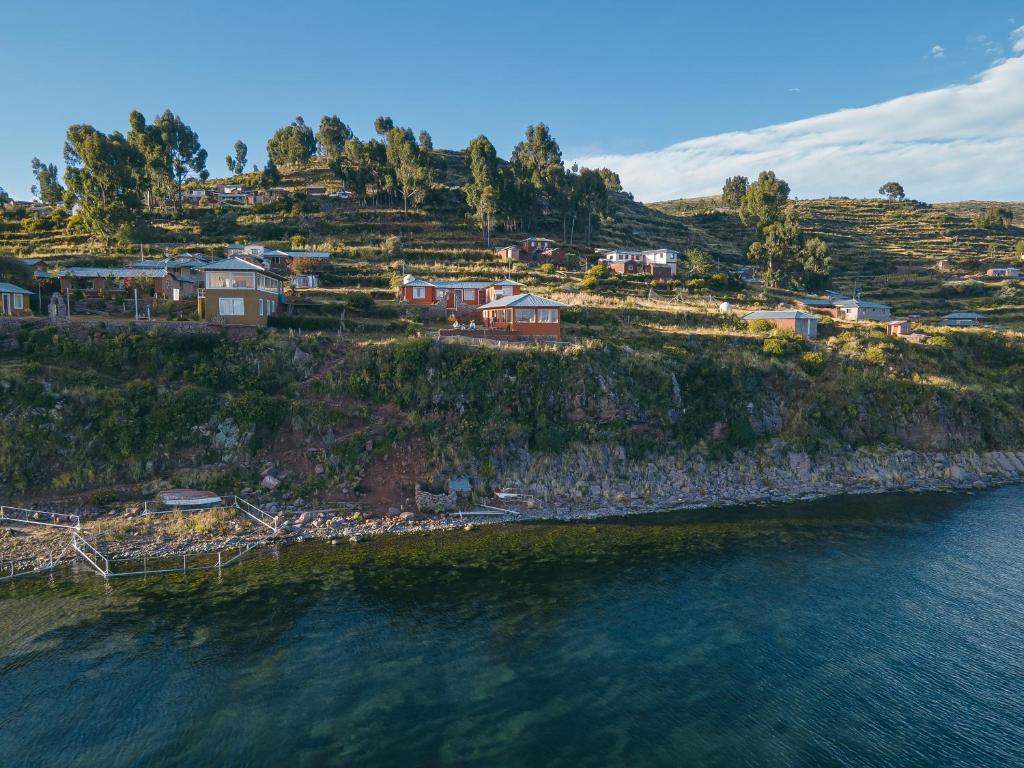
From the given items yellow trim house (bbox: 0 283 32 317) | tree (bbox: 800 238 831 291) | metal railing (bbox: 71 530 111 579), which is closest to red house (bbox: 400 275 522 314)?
yellow trim house (bbox: 0 283 32 317)

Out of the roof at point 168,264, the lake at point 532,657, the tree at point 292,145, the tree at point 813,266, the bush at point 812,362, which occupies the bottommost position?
the lake at point 532,657

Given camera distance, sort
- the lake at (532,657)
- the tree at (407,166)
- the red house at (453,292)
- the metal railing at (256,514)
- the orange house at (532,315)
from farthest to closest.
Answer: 1. the tree at (407,166)
2. the red house at (453,292)
3. the orange house at (532,315)
4. the metal railing at (256,514)
5. the lake at (532,657)

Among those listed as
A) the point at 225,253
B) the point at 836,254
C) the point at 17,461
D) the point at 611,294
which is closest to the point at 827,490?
the point at 611,294

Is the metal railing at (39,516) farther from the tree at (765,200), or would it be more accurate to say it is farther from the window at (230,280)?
the tree at (765,200)

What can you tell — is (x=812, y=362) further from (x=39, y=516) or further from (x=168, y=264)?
(x=168, y=264)

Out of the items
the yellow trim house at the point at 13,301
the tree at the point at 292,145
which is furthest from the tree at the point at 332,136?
the yellow trim house at the point at 13,301

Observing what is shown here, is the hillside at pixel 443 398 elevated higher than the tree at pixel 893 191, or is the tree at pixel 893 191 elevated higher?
the tree at pixel 893 191
